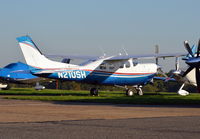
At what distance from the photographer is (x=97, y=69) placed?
47.2 meters

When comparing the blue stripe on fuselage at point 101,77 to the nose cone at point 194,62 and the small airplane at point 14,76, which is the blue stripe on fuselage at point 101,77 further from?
the small airplane at point 14,76

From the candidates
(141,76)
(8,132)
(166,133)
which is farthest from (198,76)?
(141,76)

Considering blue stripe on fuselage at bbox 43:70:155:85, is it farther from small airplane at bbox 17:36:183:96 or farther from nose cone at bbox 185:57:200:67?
nose cone at bbox 185:57:200:67

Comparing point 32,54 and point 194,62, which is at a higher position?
point 32,54

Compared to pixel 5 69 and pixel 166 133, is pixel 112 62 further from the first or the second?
pixel 166 133

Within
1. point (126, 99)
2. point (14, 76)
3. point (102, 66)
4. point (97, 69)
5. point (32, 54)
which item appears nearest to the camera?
point (126, 99)

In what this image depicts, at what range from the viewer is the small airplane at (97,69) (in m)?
45.1

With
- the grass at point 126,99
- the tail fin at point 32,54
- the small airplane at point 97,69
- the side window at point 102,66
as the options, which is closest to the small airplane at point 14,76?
the tail fin at point 32,54

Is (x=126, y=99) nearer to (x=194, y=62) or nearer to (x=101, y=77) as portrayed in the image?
(x=194, y=62)

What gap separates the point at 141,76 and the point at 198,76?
2097 centimetres

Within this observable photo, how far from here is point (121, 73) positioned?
4891 cm

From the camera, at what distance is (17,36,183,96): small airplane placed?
45.1 metres

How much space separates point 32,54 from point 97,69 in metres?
6.78

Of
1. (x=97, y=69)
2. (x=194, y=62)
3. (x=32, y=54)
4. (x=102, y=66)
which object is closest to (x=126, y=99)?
(x=194, y=62)
